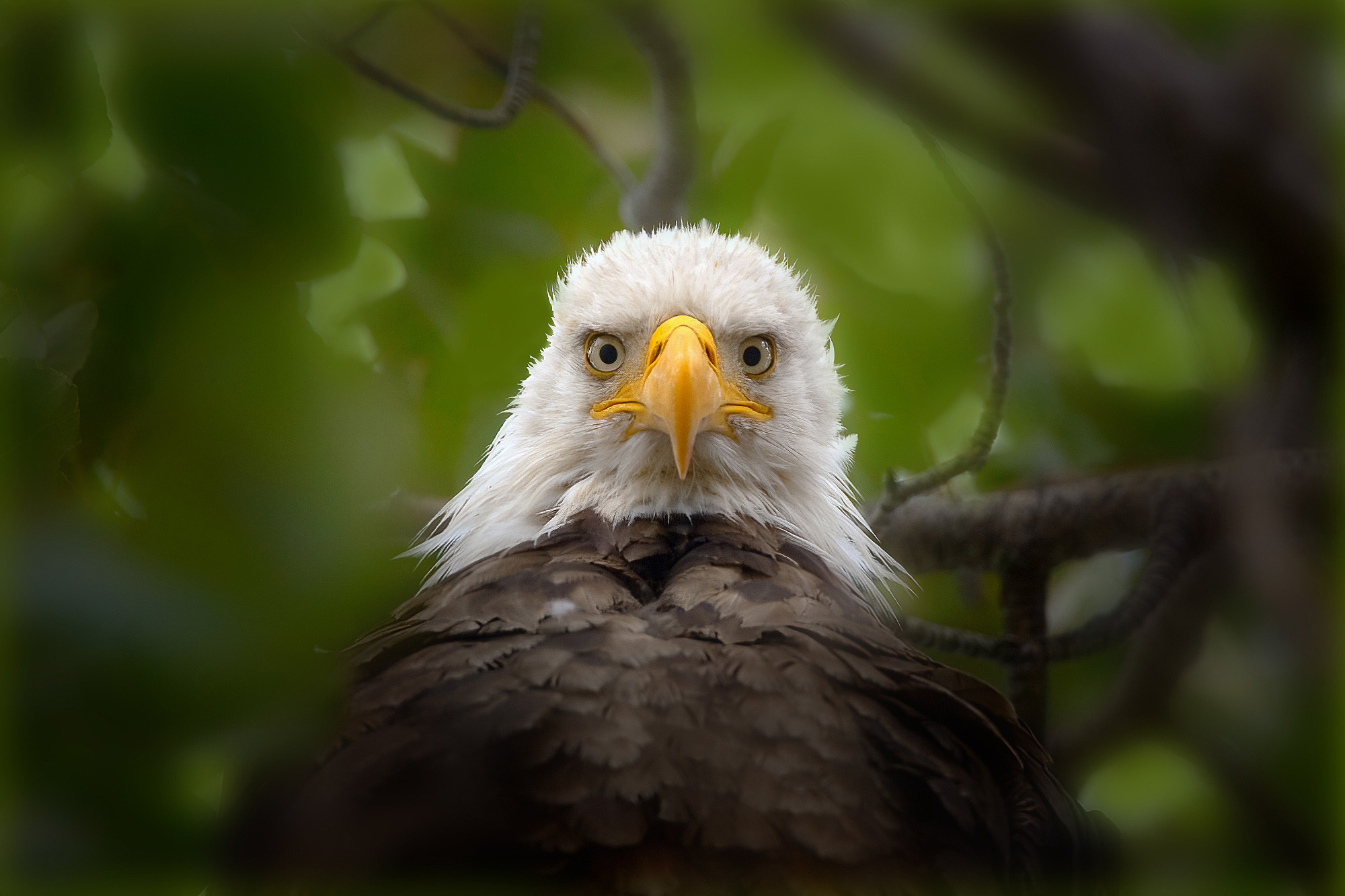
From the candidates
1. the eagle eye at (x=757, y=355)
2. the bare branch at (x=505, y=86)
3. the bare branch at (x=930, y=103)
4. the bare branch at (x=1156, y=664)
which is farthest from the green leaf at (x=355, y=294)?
the bare branch at (x=1156, y=664)

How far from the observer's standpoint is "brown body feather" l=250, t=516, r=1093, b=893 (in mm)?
951

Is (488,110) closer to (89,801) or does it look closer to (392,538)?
(392,538)

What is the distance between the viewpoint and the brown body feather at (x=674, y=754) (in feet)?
3.12

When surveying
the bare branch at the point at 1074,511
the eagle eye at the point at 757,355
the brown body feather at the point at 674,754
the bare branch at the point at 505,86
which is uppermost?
the bare branch at the point at 505,86

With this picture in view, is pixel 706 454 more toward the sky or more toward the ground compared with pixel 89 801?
more toward the sky

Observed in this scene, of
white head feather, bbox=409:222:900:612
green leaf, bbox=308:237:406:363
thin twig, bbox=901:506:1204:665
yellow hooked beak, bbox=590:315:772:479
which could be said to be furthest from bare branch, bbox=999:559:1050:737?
green leaf, bbox=308:237:406:363

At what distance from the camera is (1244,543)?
1262mm

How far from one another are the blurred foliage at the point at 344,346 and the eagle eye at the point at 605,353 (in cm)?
8

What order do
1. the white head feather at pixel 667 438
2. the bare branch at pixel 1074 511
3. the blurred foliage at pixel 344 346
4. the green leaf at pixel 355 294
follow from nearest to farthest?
the blurred foliage at pixel 344 346 < the green leaf at pixel 355 294 < the bare branch at pixel 1074 511 < the white head feather at pixel 667 438

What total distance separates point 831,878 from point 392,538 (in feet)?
2.21

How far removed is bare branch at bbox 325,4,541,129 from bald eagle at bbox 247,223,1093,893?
0.24 m

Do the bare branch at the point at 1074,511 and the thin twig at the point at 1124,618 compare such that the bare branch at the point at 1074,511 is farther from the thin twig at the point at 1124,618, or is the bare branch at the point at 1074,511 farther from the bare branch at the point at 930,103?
the bare branch at the point at 930,103

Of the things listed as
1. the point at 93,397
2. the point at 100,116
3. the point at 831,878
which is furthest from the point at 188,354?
the point at 831,878

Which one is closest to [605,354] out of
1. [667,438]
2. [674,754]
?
[667,438]
